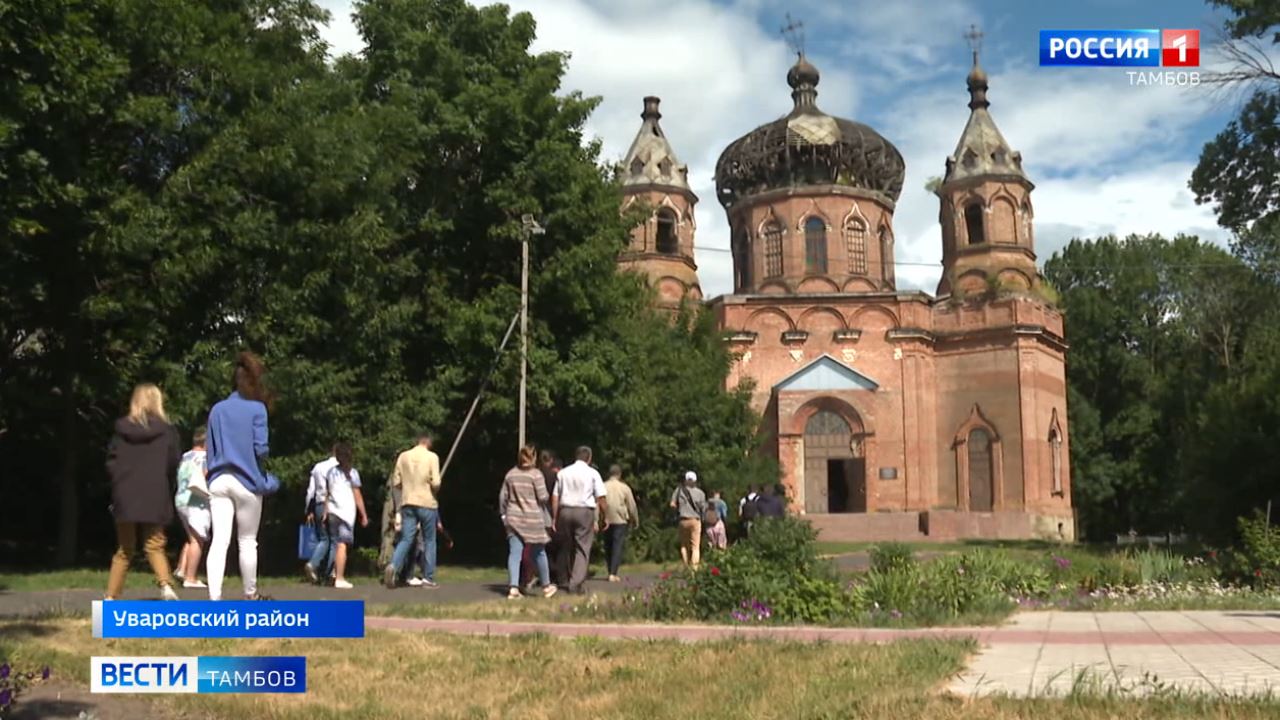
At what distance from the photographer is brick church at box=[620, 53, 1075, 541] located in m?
42.3

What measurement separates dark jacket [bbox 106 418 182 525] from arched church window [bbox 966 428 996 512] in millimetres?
37498

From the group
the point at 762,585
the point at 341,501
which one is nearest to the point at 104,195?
the point at 341,501

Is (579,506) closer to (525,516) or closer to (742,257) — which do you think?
(525,516)

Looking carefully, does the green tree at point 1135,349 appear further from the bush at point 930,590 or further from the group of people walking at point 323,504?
the bush at point 930,590

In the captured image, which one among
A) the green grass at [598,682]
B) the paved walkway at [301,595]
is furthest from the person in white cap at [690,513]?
the green grass at [598,682]

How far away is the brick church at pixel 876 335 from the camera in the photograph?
4234 cm

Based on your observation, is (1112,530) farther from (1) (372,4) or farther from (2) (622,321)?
(1) (372,4)

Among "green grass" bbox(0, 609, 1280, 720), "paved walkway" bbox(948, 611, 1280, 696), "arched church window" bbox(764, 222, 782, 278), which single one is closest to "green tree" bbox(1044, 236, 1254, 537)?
"arched church window" bbox(764, 222, 782, 278)

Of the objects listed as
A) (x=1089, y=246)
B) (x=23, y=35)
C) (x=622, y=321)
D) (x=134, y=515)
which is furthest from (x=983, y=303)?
(x=134, y=515)

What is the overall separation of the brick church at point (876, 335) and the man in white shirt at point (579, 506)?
25.3 meters

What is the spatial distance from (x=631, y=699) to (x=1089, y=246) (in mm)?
59935

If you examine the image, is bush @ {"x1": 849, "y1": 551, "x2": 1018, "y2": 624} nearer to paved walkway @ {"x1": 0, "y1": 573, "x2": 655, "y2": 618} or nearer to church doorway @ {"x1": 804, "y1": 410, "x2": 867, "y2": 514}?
paved walkway @ {"x1": 0, "y1": 573, "x2": 655, "y2": 618}

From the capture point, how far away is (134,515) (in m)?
8.70

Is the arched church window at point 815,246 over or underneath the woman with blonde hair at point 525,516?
over
